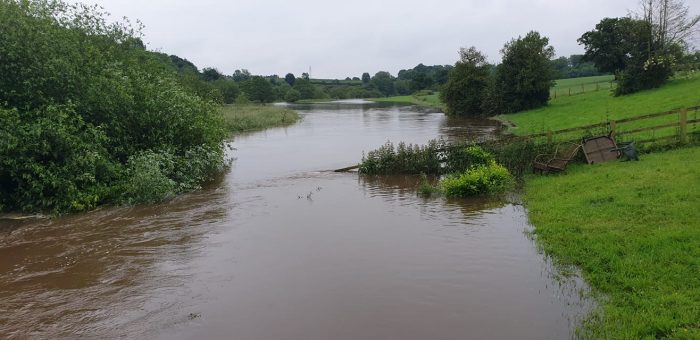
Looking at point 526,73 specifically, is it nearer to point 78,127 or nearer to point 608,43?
point 608,43

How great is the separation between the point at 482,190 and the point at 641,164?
205 inches

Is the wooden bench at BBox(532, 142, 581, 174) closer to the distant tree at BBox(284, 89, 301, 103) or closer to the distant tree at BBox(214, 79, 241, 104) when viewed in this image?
the distant tree at BBox(214, 79, 241, 104)

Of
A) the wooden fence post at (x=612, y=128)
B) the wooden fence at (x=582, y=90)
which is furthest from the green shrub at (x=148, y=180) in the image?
the wooden fence at (x=582, y=90)

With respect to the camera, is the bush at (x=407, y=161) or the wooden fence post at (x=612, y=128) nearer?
the wooden fence post at (x=612, y=128)

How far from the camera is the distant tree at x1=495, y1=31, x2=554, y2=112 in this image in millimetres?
51156

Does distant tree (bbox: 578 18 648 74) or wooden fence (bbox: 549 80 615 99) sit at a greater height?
distant tree (bbox: 578 18 648 74)

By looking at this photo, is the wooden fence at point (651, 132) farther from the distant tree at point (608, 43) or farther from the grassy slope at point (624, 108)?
the distant tree at point (608, 43)

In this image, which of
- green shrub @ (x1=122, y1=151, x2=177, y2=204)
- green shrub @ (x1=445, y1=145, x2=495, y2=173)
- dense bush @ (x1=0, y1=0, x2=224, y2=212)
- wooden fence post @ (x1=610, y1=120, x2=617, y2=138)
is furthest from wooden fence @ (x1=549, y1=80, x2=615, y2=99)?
green shrub @ (x1=122, y1=151, x2=177, y2=204)

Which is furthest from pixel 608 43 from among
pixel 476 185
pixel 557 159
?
pixel 476 185

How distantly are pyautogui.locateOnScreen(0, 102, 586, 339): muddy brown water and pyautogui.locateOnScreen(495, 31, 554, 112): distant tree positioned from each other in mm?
38429

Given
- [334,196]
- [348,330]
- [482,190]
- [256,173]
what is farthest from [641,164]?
[256,173]

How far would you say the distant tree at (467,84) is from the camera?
195 ft

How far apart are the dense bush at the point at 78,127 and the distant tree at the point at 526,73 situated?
1483 inches

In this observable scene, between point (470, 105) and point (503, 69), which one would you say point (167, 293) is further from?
point (470, 105)
